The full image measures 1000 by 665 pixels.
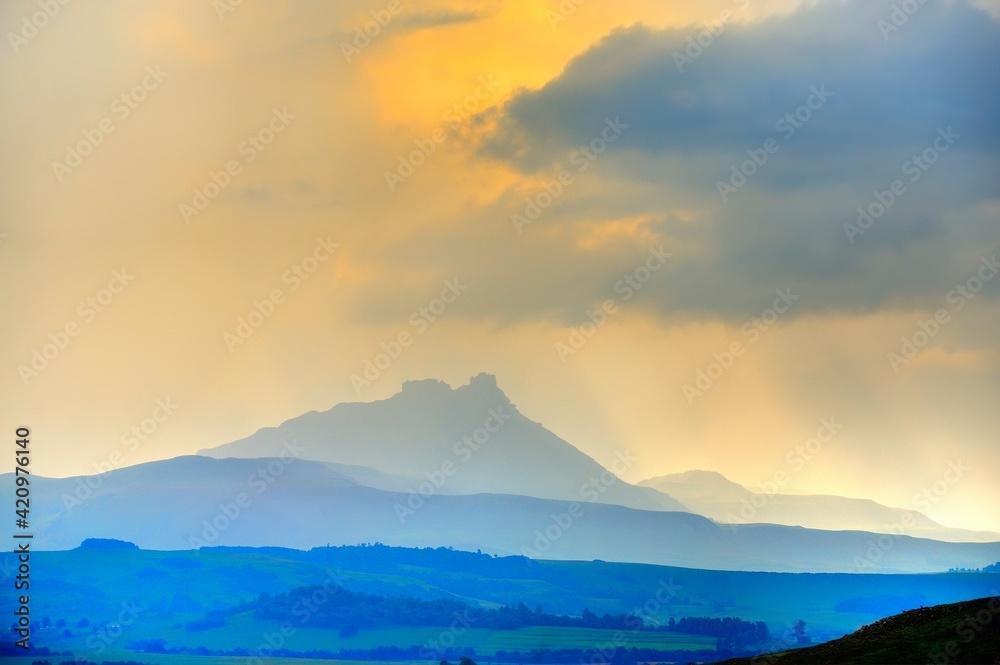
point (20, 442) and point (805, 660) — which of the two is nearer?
point (805, 660)

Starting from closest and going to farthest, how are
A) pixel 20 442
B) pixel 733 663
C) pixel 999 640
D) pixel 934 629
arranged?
pixel 999 640 → pixel 934 629 → pixel 733 663 → pixel 20 442

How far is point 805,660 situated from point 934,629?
9.98m

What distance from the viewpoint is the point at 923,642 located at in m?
84.8

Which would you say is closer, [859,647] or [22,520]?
[859,647]

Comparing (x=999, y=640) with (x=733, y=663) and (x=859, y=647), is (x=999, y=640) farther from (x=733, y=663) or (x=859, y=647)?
(x=733, y=663)

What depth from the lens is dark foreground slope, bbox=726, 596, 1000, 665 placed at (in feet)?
263

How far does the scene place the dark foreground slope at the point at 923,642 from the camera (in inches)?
3155

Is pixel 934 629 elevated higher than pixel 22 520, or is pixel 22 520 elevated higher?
pixel 22 520

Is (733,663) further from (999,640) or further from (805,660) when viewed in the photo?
(999,640)

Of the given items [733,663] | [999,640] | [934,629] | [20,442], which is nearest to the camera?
[999,640]

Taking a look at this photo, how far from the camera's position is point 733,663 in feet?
312

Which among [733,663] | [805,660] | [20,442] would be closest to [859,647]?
[805,660]

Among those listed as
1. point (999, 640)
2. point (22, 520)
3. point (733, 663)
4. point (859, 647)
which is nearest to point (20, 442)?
point (22, 520)

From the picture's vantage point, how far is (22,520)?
13525 cm
